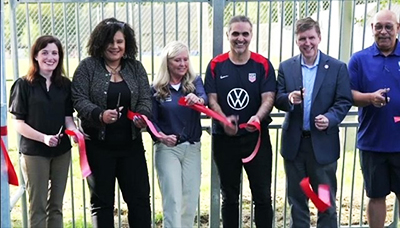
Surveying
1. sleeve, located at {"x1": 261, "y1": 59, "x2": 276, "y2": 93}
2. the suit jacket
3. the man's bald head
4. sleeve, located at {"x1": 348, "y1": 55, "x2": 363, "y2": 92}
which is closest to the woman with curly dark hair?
sleeve, located at {"x1": 261, "y1": 59, "x2": 276, "y2": 93}

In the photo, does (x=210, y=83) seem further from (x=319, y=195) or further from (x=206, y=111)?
(x=319, y=195)

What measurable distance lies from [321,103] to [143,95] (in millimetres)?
1392

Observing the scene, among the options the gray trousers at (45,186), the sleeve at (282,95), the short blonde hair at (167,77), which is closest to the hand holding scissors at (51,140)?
the gray trousers at (45,186)

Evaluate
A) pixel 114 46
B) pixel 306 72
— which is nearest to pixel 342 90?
pixel 306 72

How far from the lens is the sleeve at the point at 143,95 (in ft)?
15.0

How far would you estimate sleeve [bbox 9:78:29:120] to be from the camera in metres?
4.52

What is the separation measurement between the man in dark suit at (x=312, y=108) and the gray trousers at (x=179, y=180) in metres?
0.75

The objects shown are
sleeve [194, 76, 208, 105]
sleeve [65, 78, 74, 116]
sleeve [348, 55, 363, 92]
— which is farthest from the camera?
sleeve [348, 55, 363, 92]

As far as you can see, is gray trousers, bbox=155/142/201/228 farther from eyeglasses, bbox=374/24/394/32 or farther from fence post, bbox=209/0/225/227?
eyeglasses, bbox=374/24/394/32

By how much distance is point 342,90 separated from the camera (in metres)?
4.68

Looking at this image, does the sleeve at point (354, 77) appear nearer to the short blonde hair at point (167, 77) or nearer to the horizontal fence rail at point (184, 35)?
the horizontal fence rail at point (184, 35)

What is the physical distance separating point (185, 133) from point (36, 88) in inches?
46.9

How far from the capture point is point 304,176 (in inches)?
190

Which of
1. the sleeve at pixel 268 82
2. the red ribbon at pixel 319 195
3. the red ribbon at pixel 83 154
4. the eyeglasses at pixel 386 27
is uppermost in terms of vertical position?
the eyeglasses at pixel 386 27
